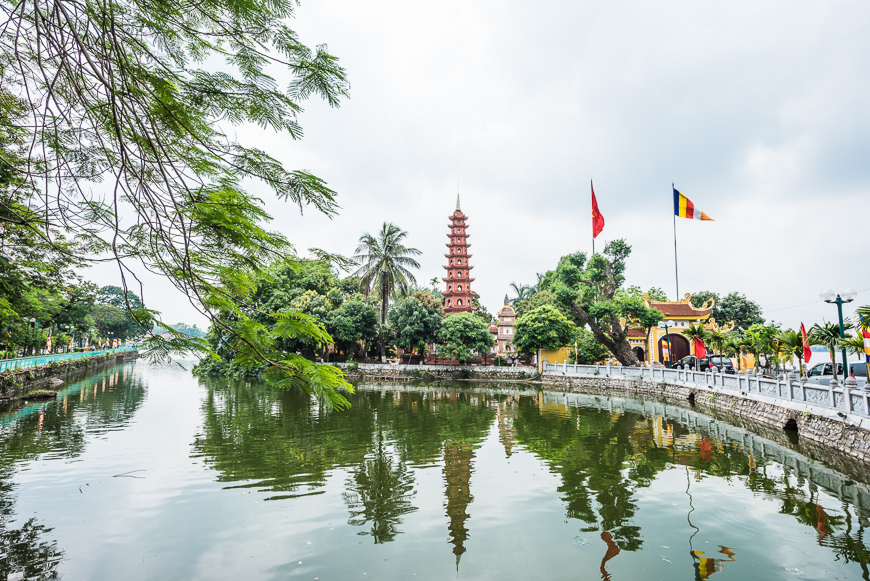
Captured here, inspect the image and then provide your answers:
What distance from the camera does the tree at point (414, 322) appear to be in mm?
28844

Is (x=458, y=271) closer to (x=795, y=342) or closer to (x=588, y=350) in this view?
(x=588, y=350)

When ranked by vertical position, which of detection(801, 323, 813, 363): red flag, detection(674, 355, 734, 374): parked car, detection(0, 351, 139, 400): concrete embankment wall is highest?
detection(801, 323, 813, 363): red flag

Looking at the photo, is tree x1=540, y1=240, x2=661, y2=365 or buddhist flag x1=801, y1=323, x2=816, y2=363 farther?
tree x1=540, y1=240, x2=661, y2=365

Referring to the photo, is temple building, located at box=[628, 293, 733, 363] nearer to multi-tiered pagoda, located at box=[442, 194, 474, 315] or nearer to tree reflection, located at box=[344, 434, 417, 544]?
multi-tiered pagoda, located at box=[442, 194, 474, 315]

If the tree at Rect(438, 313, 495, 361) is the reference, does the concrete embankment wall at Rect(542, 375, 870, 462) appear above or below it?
below

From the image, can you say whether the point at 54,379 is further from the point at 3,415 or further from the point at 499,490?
the point at 499,490

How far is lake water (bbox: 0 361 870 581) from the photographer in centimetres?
480

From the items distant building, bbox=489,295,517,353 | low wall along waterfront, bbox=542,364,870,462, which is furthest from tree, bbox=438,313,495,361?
distant building, bbox=489,295,517,353

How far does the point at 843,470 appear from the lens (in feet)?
26.2

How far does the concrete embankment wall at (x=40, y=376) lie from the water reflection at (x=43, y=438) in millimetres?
1460

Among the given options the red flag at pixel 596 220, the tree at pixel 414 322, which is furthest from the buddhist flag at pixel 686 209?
the tree at pixel 414 322

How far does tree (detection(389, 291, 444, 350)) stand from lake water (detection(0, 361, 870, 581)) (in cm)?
1621

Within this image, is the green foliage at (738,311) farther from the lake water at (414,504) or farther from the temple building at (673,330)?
the lake water at (414,504)

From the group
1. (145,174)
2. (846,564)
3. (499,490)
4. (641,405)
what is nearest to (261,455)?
(499,490)
